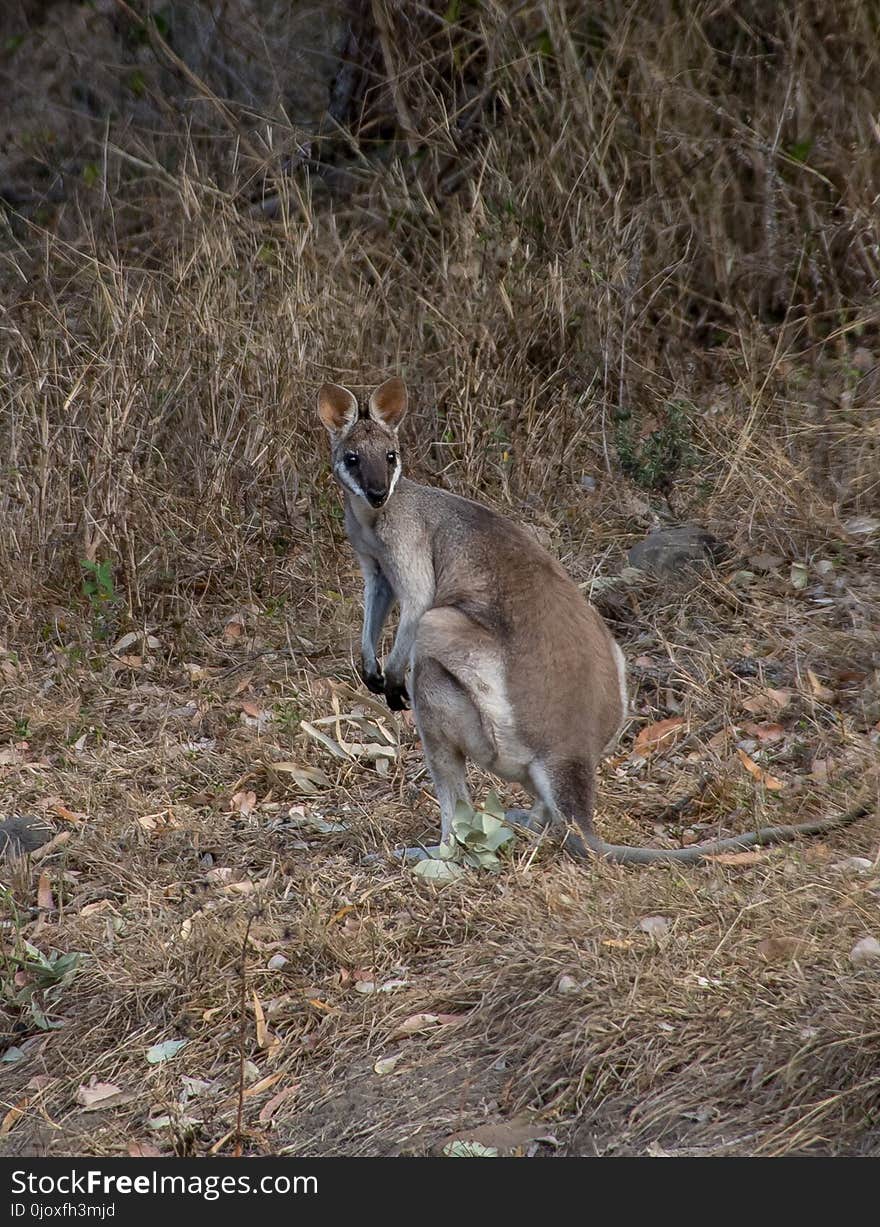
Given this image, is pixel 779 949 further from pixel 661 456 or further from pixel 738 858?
pixel 661 456

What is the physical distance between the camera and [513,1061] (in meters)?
3.76

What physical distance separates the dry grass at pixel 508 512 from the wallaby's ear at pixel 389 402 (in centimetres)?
120

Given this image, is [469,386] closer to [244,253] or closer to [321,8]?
[244,253]

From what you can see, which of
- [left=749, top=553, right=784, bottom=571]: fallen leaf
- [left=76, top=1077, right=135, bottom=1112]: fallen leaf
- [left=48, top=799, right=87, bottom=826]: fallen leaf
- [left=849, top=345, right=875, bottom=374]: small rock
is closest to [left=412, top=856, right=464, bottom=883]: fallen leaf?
[left=76, top=1077, right=135, bottom=1112]: fallen leaf

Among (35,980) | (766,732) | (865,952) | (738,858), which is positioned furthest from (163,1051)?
(766,732)

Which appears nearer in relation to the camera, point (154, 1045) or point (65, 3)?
point (154, 1045)

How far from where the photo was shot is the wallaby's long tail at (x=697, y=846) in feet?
14.4

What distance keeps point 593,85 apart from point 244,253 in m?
1.98

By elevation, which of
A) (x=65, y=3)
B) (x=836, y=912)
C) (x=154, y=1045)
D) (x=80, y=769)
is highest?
(x=65, y=3)

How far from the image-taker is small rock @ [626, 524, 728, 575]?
645 cm

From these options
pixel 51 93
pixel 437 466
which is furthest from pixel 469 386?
pixel 51 93

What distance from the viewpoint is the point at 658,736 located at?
560 centimetres

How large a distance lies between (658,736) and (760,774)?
0.55 m

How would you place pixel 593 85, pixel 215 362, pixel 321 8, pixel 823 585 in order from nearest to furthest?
pixel 823 585 → pixel 215 362 → pixel 593 85 → pixel 321 8
